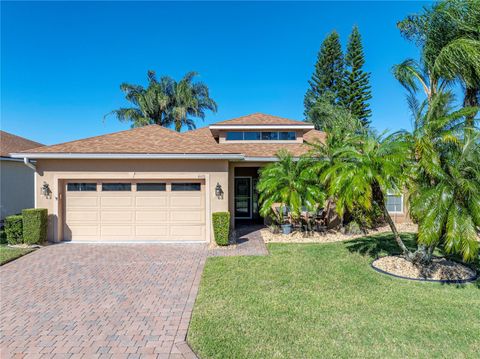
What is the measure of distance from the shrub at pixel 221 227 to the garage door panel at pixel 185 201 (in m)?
1.10

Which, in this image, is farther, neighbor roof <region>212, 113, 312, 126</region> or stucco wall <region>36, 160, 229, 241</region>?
neighbor roof <region>212, 113, 312, 126</region>

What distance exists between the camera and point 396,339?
13.2 ft

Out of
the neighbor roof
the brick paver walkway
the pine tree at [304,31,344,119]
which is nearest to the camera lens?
the brick paver walkway

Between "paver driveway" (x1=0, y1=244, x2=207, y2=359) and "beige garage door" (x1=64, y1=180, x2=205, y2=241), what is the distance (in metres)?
1.33

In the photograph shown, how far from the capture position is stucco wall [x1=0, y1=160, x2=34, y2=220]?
1352 centimetres

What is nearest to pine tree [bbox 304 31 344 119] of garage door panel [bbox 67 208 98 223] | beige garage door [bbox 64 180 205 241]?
beige garage door [bbox 64 180 205 241]

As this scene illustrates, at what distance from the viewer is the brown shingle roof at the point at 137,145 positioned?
991 cm

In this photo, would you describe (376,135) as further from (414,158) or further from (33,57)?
(33,57)

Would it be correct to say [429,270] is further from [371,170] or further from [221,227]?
[221,227]

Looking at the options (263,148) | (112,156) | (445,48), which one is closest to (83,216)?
(112,156)

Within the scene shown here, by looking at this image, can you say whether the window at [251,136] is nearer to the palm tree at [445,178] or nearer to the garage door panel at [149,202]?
the garage door panel at [149,202]

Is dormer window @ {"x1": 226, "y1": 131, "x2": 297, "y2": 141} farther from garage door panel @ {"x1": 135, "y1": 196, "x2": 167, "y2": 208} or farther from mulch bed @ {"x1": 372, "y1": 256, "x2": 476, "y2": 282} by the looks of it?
mulch bed @ {"x1": 372, "y1": 256, "x2": 476, "y2": 282}

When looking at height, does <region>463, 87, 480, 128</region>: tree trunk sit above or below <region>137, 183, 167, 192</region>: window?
above

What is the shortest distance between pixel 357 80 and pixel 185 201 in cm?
2674
